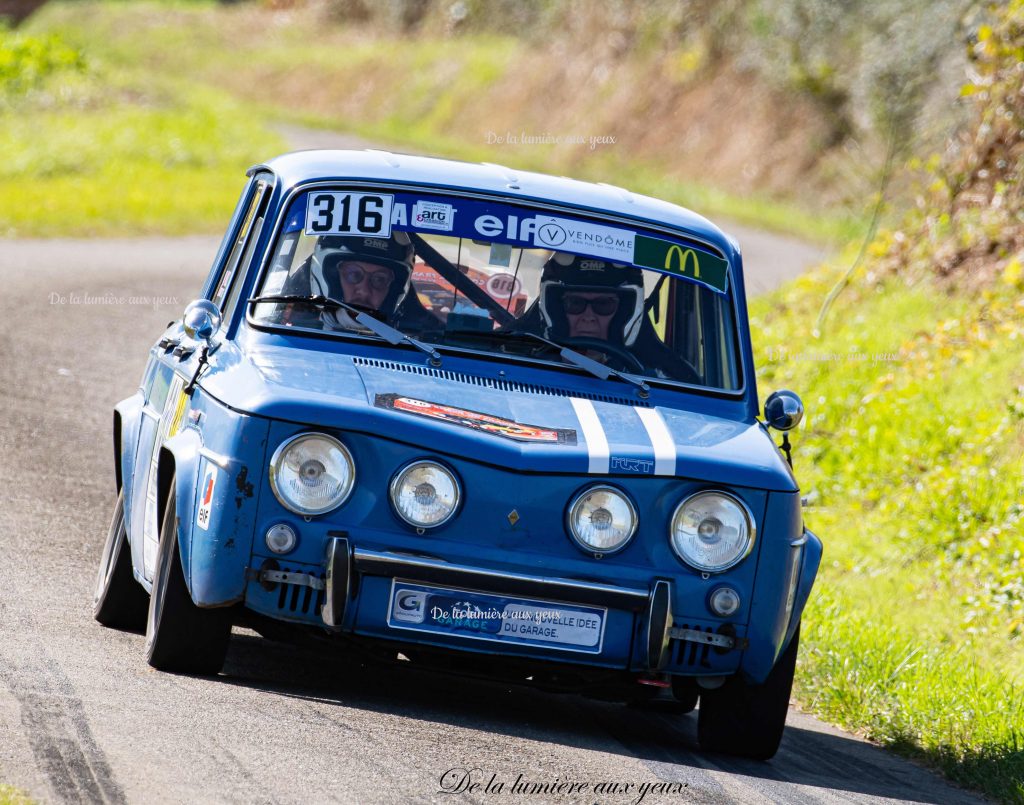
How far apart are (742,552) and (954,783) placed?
1446 mm

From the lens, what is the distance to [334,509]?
16.7ft

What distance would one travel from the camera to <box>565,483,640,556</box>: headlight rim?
520 centimetres

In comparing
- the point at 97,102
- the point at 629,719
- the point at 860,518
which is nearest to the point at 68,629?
the point at 629,719

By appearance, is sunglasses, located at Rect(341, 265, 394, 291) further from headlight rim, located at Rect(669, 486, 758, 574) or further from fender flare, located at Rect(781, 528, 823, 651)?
fender flare, located at Rect(781, 528, 823, 651)

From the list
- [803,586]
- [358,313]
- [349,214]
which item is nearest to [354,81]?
[349,214]

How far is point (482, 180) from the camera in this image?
253 inches

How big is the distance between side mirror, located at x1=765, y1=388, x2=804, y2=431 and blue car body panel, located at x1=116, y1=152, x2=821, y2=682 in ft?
2.08

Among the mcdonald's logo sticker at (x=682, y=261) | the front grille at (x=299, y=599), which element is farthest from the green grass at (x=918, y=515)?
the front grille at (x=299, y=599)

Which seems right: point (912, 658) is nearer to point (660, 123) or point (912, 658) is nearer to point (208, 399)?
point (208, 399)

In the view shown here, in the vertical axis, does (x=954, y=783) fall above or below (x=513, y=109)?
below

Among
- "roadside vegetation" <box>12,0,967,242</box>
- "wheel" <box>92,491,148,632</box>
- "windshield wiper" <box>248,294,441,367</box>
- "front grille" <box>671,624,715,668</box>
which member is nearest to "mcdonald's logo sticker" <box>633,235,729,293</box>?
"windshield wiper" <box>248,294,441,367</box>

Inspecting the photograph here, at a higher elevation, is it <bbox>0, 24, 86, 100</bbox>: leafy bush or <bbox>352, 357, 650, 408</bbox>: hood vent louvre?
<bbox>0, 24, 86, 100</bbox>: leafy bush

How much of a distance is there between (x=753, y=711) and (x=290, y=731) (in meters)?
1.60

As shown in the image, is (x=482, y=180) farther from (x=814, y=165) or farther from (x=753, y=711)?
(x=814, y=165)
